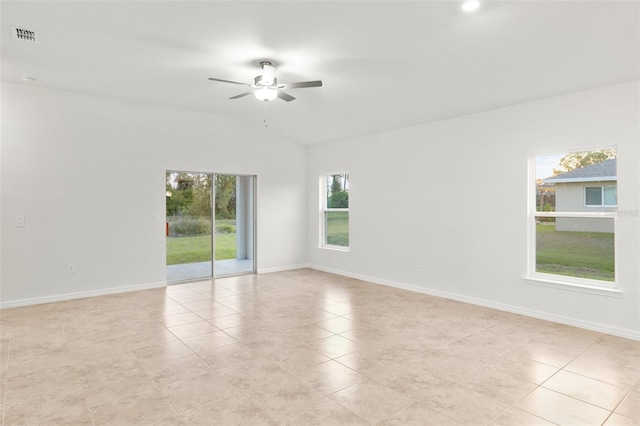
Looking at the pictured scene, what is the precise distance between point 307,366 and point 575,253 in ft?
11.0

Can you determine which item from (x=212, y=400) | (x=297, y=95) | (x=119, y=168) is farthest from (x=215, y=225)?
(x=212, y=400)

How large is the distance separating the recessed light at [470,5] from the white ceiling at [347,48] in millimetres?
57

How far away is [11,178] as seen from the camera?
474 centimetres

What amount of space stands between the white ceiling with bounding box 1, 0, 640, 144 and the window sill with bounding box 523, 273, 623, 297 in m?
2.11

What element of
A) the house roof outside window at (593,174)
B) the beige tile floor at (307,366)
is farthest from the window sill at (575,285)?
the house roof outside window at (593,174)

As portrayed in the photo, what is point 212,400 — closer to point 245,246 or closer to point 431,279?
point 431,279

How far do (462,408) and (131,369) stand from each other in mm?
2545

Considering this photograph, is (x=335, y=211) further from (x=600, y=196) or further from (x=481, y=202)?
(x=600, y=196)

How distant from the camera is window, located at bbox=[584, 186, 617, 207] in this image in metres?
3.83

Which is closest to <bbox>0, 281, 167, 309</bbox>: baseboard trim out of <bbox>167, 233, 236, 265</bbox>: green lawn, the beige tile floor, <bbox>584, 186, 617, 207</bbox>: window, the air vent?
the beige tile floor

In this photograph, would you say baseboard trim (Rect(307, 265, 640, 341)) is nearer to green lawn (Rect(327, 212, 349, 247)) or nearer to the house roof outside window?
green lawn (Rect(327, 212, 349, 247))

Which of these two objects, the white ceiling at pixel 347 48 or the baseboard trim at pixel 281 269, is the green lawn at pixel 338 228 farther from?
the white ceiling at pixel 347 48

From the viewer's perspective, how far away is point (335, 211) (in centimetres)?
728

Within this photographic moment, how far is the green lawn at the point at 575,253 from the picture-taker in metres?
3.89
